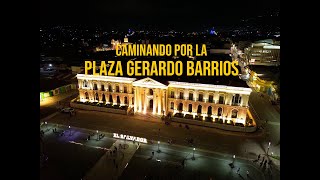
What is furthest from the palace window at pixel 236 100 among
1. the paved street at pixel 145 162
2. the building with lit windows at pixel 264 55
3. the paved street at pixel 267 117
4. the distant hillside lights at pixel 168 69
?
the building with lit windows at pixel 264 55

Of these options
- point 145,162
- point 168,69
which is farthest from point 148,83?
point 145,162

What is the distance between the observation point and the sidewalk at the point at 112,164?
119 ft

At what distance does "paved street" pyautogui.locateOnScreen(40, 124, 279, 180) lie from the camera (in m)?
36.7

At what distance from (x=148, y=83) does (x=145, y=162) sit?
22.8 meters

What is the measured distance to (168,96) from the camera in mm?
58781

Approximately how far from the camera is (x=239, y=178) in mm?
36094

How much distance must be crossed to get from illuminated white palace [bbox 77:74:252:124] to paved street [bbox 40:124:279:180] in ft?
46.3

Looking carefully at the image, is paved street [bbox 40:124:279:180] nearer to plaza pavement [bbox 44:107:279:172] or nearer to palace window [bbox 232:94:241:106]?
plaza pavement [bbox 44:107:279:172]

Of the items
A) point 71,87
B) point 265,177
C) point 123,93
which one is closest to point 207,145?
point 265,177

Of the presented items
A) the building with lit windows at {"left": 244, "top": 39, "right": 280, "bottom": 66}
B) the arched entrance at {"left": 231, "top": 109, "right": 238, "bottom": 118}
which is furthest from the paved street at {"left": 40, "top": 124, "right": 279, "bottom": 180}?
the building with lit windows at {"left": 244, "top": 39, "right": 280, "bottom": 66}

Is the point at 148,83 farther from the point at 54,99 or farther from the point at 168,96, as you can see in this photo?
the point at 54,99
